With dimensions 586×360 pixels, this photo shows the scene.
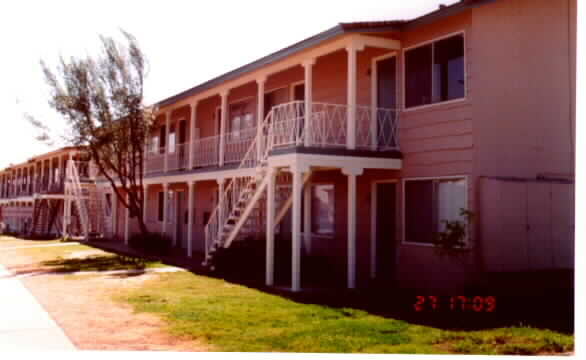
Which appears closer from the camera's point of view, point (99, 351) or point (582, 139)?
point (99, 351)

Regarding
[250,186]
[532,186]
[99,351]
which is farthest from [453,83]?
[99,351]

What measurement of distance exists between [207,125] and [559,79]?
41.4ft

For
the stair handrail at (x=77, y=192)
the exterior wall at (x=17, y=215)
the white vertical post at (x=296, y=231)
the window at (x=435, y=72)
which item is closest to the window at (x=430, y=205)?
the window at (x=435, y=72)

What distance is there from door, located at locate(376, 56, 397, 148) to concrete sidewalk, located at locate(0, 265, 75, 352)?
735 cm

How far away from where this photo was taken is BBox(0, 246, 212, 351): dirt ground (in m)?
7.25

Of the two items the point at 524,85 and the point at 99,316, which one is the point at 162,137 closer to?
the point at 99,316

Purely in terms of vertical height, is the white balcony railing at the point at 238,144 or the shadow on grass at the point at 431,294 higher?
the white balcony railing at the point at 238,144

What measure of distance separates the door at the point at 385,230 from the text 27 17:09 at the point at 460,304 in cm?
282

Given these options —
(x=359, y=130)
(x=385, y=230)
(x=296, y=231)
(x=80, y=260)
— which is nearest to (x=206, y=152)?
(x=80, y=260)

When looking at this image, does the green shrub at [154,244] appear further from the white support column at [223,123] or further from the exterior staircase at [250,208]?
the exterior staircase at [250,208]

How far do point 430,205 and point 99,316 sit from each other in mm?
6449

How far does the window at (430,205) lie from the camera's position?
1098cm

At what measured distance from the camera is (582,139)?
748 centimetres

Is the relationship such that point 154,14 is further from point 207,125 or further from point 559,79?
point 207,125
